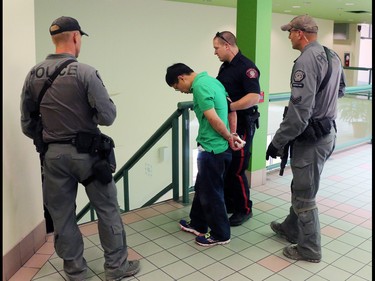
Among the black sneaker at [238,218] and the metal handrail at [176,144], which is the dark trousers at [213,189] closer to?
the black sneaker at [238,218]

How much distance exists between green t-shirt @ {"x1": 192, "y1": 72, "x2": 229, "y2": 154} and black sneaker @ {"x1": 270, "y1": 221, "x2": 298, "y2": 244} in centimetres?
83

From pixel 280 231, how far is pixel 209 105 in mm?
1233

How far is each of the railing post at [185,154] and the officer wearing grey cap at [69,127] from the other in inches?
56.0

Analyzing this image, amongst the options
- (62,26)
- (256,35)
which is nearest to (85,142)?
(62,26)

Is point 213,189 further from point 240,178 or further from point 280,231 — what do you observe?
point 280,231

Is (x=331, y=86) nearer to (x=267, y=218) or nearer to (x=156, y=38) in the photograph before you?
(x=267, y=218)

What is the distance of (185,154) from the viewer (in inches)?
153

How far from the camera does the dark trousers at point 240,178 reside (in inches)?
134

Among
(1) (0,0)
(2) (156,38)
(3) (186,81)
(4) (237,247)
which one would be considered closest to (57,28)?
(1) (0,0)

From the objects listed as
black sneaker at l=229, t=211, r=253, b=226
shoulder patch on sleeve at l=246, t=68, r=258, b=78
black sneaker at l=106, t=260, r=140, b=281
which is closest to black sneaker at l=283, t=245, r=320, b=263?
black sneaker at l=229, t=211, r=253, b=226

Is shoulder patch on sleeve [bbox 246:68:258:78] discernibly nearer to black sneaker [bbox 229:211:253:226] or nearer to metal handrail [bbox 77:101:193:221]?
metal handrail [bbox 77:101:193:221]

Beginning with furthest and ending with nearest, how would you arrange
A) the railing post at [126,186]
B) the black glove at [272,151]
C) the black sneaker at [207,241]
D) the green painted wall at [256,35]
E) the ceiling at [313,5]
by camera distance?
the ceiling at [313,5] < the railing post at [126,186] < the green painted wall at [256,35] < the black sneaker at [207,241] < the black glove at [272,151]

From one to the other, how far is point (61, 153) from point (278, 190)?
2.63 m

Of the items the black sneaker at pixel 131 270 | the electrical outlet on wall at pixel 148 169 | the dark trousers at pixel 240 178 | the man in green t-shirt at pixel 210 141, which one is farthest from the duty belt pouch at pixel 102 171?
the electrical outlet on wall at pixel 148 169
